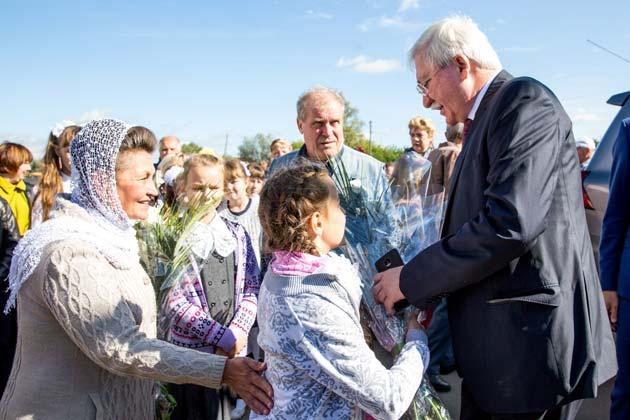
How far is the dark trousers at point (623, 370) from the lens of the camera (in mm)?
2820

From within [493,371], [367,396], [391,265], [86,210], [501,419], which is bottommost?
[501,419]

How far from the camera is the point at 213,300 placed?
314cm

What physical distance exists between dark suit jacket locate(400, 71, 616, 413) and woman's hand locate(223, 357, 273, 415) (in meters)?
0.57

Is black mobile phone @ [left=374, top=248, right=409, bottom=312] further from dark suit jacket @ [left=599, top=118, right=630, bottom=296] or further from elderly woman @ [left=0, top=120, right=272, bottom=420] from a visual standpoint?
dark suit jacket @ [left=599, top=118, right=630, bottom=296]

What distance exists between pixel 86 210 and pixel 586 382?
186cm

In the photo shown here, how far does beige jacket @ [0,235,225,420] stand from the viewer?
6.04 ft

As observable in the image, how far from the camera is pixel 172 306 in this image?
9.75 ft

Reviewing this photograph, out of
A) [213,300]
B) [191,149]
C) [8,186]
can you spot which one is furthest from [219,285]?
[191,149]

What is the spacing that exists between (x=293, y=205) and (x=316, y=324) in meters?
0.38

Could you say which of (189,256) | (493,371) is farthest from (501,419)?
(189,256)

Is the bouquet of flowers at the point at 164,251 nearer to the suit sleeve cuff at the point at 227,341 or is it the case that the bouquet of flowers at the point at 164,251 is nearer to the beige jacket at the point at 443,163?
the suit sleeve cuff at the point at 227,341

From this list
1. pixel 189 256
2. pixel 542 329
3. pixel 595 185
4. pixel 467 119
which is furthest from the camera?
pixel 595 185

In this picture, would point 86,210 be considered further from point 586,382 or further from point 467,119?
point 586,382

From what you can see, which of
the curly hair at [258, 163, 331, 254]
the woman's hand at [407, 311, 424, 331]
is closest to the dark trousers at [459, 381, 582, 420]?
the woman's hand at [407, 311, 424, 331]
